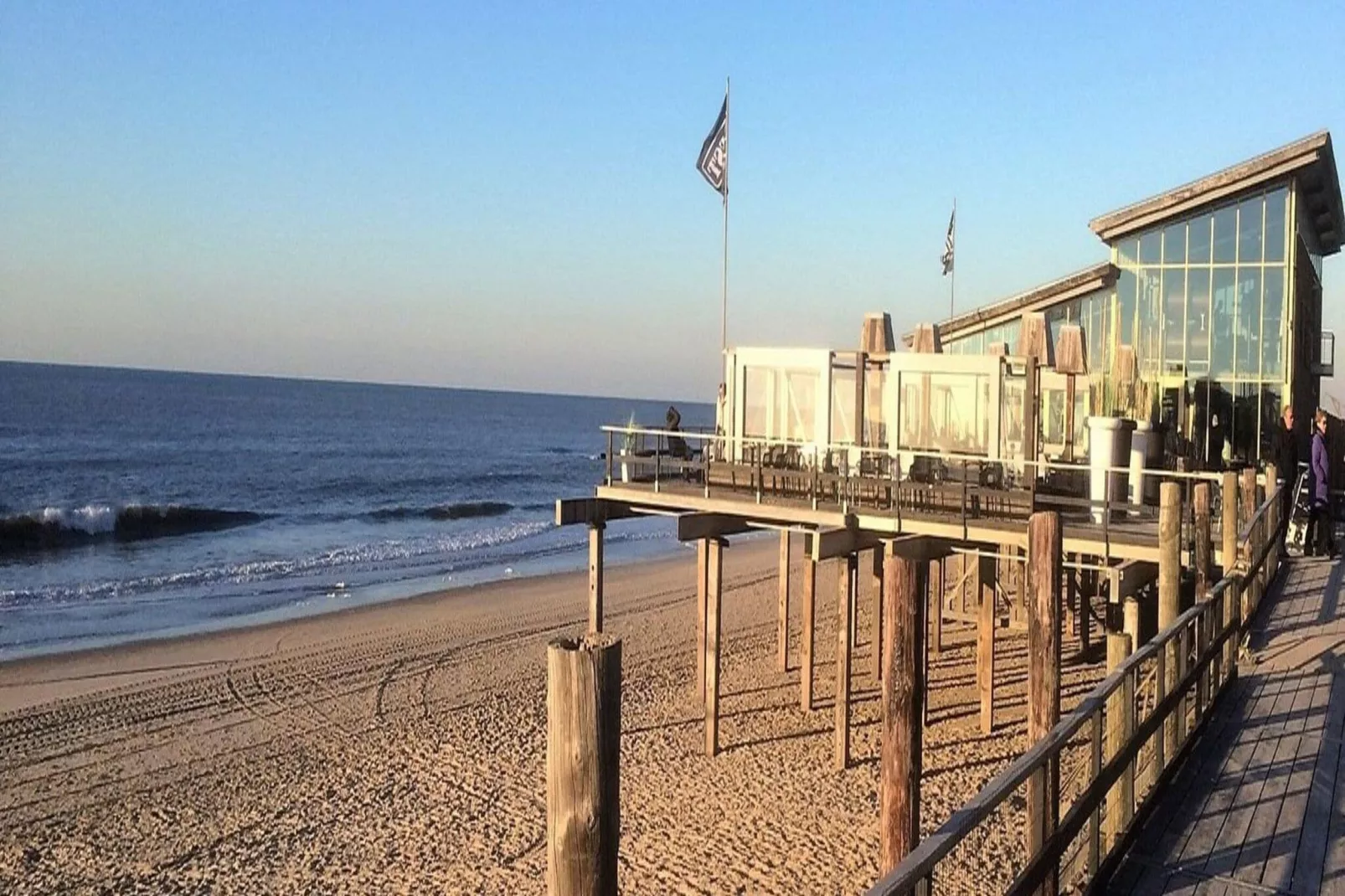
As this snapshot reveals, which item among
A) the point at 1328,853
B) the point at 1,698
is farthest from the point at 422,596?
the point at 1328,853

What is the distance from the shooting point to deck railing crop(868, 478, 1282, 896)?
438 cm

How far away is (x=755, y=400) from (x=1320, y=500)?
8029mm

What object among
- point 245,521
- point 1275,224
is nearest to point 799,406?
point 1275,224

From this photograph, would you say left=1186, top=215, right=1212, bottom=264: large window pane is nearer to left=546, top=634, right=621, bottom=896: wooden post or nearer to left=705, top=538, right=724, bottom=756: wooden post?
left=705, top=538, right=724, bottom=756: wooden post

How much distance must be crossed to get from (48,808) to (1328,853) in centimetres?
1259

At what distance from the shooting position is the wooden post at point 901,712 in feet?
23.1

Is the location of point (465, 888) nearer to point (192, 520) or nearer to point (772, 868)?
point (772, 868)

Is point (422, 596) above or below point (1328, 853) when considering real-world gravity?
below

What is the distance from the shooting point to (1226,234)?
67.8 feet

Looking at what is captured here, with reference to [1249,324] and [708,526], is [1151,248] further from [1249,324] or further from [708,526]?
[708,526]

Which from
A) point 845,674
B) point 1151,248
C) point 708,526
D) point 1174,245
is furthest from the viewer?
point 1151,248

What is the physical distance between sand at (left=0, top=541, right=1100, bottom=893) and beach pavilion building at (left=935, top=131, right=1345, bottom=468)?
5047 millimetres

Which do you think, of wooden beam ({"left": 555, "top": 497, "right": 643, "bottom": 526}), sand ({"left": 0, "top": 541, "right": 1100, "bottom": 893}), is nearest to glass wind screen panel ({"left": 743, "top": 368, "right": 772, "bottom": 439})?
wooden beam ({"left": 555, "top": 497, "right": 643, "bottom": 526})

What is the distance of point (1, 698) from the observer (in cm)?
1722
